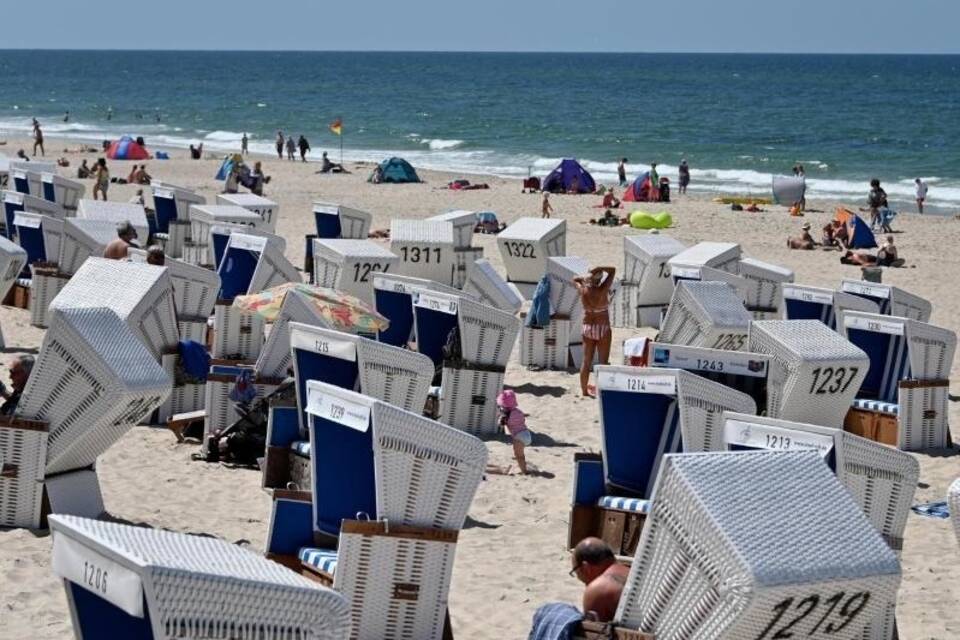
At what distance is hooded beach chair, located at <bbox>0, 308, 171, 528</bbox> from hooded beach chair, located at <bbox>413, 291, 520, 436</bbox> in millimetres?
3658

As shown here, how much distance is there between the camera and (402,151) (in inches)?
2232

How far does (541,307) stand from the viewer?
47.5 ft

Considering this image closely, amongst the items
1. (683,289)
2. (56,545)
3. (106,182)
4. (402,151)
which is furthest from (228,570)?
(402,151)

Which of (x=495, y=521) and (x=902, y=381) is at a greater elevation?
(x=902, y=381)

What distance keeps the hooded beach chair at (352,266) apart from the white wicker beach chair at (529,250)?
11.4ft

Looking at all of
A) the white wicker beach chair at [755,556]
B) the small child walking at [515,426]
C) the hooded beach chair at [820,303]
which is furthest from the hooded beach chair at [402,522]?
the hooded beach chair at [820,303]

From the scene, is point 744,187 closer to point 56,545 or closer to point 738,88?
point 56,545

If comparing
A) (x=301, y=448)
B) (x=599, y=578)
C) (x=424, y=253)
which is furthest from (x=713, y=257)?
(x=599, y=578)

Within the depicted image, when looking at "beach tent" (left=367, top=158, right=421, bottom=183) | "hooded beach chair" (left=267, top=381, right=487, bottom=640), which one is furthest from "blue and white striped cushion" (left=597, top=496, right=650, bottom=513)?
"beach tent" (left=367, top=158, right=421, bottom=183)

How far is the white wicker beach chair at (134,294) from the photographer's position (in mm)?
11117

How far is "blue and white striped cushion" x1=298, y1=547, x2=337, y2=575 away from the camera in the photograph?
698cm

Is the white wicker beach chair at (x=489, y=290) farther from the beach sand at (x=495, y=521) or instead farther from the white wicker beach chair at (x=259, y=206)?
the white wicker beach chair at (x=259, y=206)

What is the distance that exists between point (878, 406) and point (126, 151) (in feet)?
111

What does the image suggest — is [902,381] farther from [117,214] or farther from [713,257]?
[117,214]
